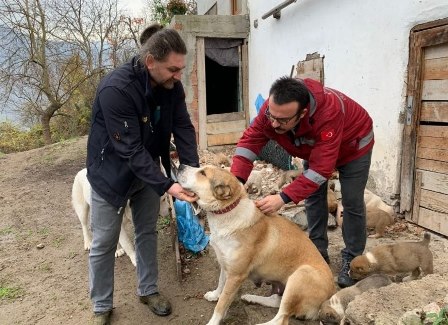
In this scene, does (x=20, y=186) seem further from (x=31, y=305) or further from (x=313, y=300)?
(x=313, y=300)

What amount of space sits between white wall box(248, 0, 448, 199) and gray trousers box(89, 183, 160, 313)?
3.84 m

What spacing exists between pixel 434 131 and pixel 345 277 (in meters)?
2.47

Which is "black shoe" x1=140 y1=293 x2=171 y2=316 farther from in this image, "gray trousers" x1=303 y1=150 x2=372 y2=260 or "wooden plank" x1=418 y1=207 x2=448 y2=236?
"wooden plank" x1=418 y1=207 x2=448 y2=236

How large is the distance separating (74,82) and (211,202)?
671 inches

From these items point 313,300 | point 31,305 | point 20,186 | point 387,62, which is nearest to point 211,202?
point 313,300

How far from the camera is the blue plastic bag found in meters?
4.64

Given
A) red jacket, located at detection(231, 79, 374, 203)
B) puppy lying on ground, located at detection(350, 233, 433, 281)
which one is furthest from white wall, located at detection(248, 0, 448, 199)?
red jacket, located at detection(231, 79, 374, 203)

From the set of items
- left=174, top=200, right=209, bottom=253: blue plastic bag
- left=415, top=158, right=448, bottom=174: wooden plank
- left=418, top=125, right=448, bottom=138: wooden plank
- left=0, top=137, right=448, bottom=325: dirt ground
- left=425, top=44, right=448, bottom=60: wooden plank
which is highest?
left=425, top=44, right=448, bottom=60: wooden plank

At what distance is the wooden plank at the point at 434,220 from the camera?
4755 millimetres

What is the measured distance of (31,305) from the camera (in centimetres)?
384

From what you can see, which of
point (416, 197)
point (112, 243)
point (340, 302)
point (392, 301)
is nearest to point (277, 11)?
point (416, 197)

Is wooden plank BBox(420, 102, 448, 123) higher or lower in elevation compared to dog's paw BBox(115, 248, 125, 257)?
higher

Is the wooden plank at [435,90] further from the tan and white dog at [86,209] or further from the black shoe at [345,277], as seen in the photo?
the tan and white dog at [86,209]

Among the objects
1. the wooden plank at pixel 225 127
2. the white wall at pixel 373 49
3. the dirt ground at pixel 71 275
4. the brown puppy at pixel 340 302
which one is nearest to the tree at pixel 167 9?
the wooden plank at pixel 225 127
